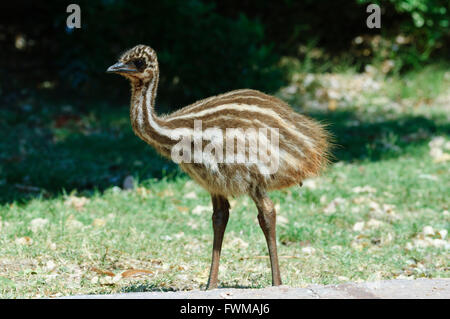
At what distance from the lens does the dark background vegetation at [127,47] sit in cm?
905

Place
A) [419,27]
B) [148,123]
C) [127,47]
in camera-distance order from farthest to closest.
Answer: [419,27]
[127,47]
[148,123]

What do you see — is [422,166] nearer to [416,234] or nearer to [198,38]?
[416,234]

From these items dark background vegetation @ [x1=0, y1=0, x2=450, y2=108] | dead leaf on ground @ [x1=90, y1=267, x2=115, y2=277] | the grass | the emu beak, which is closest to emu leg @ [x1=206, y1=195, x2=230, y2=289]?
the grass

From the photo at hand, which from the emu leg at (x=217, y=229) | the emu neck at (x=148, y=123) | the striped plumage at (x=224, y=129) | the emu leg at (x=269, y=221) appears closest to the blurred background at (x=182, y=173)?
the emu leg at (x=269, y=221)

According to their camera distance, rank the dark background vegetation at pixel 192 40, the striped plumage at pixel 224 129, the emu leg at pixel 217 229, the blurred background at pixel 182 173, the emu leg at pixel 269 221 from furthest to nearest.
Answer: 1. the dark background vegetation at pixel 192 40
2. the blurred background at pixel 182 173
3. the emu leg at pixel 217 229
4. the emu leg at pixel 269 221
5. the striped plumage at pixel 224 129

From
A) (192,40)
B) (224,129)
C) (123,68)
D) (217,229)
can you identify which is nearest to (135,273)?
(217,229)

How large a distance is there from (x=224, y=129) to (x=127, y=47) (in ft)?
23.4

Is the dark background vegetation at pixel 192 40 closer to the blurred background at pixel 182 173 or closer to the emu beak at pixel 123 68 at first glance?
the blurred background at pixel 182 173

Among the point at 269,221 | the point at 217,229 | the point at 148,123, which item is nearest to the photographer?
the point at 148,123

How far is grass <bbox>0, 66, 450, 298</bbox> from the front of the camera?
209 inches

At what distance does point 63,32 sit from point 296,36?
4.54 m

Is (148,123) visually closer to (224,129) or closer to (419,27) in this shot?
(224,129)

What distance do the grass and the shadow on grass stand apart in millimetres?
25

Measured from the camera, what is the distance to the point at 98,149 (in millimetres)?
9234
